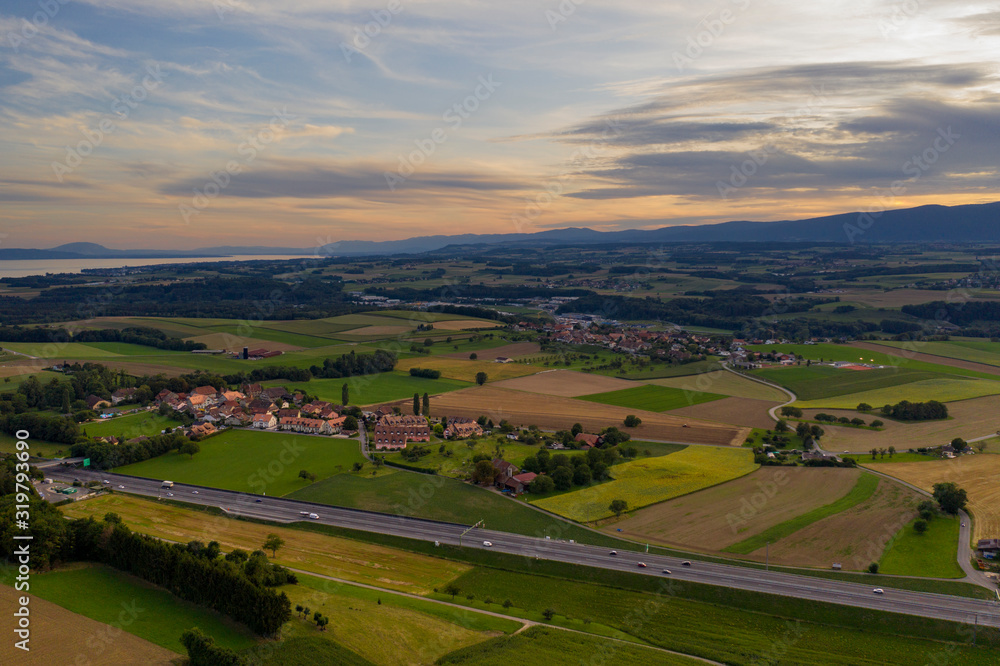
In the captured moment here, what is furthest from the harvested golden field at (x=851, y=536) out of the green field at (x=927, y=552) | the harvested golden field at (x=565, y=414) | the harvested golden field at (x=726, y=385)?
the harvested golden field at (x=726, y=385)

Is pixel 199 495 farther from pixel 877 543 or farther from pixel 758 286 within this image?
pixel 758 286

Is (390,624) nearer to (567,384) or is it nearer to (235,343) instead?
(567,384)

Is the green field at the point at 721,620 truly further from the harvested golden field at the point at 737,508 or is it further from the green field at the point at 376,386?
the green field at the point at 376,386

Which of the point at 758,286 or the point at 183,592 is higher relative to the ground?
the point at 758,286

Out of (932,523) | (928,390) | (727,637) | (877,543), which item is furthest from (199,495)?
(928,390)

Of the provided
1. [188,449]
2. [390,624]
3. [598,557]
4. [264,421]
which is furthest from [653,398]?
[390,624]
